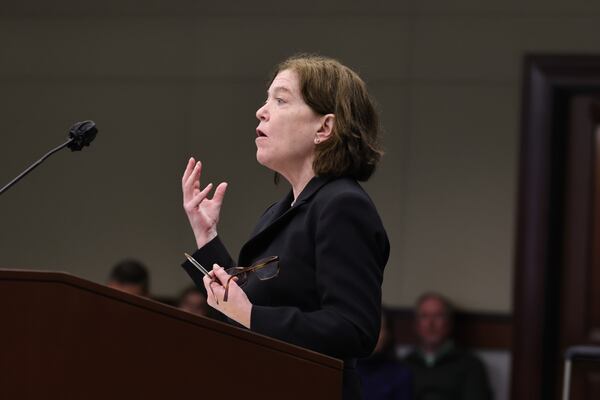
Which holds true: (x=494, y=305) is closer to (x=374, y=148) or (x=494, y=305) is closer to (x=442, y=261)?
(x=442, y=261)

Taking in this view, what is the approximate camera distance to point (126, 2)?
22.4 feet

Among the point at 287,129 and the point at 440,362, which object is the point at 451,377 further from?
the point at 287,129

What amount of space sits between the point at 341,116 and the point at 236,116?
4.48m

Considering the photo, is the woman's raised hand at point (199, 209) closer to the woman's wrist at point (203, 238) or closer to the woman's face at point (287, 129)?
the woman's wrist at point (203, 238)

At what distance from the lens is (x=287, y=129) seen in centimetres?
229

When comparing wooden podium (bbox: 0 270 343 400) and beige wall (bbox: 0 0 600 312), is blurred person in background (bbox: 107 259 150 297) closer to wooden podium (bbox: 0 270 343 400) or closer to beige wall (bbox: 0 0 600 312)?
beige wall (bbox: 0 0 600 312)

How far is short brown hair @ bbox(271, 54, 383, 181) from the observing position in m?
2.28

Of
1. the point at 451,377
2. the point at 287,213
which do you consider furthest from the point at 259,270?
the point at 451,377

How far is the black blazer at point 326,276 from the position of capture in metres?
2.06

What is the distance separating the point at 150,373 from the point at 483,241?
491 centimetres

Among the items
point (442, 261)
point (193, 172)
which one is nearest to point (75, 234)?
point (442, 261)

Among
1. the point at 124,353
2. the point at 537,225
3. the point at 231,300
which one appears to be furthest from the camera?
the point at 537,225

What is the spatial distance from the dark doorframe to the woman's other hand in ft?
14.8

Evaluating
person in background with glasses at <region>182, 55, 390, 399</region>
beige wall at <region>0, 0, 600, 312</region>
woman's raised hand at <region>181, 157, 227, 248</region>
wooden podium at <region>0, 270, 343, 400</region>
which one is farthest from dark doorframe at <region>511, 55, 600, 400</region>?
wooden podium at <region>0, 270, 343, 400</region>
